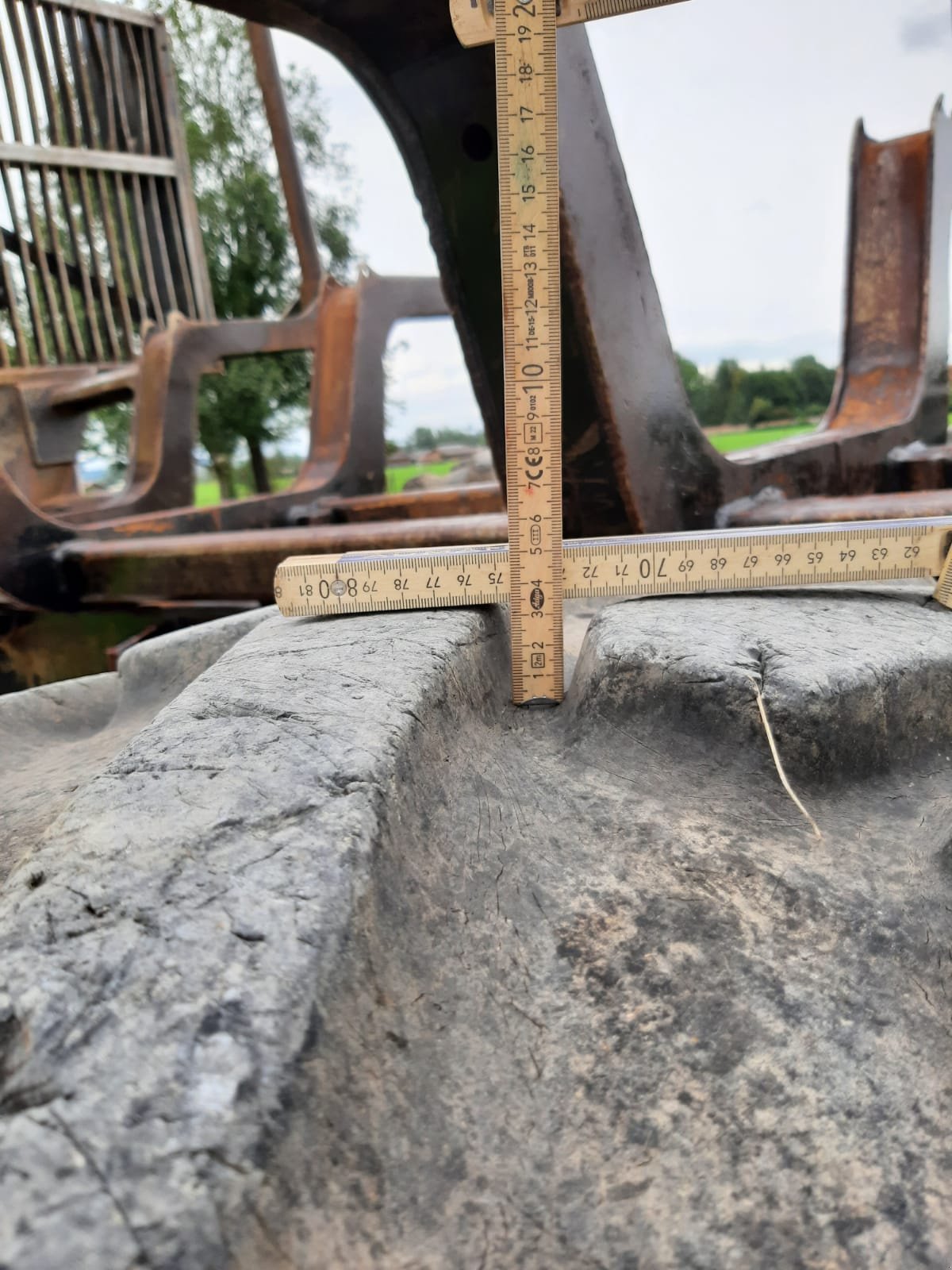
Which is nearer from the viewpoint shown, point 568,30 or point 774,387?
point 568,30

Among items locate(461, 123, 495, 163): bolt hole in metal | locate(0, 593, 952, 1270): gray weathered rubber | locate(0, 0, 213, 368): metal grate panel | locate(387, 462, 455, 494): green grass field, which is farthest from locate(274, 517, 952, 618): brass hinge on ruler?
locate(387, 462, 455, 494): green grass field

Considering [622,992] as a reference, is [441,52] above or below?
above

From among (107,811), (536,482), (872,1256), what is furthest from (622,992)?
(536,482)

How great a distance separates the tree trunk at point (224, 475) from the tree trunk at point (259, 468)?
0.43m

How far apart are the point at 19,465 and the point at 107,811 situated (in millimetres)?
4626

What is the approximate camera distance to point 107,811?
3.29ft

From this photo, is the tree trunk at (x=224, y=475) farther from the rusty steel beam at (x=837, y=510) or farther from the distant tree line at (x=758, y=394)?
the rusty steel beam at (x=837, y=510)

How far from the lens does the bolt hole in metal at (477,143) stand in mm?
1887

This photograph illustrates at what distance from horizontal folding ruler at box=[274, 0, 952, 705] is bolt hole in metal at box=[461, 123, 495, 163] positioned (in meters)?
0.46

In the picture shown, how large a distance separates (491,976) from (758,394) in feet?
25.4

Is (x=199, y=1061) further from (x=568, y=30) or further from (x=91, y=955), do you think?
(x=568, y=30)

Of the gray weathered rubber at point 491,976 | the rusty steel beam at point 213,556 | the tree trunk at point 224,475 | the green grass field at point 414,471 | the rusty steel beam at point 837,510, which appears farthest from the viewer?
the tree trunk at point 224,475

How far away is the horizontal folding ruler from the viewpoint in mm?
1326

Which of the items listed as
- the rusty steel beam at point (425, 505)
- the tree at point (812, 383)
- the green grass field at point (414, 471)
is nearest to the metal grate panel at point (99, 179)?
the rusty steel beam at point (425, 505)
